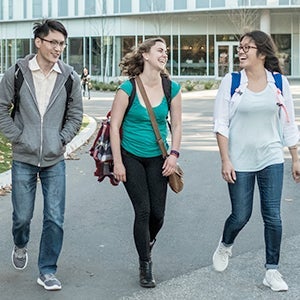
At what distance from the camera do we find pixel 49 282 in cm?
541

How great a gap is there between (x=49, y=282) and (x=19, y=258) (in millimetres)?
565

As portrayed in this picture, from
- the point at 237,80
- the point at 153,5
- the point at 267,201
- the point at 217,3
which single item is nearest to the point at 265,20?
the point at 217,3

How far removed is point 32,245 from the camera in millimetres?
6863

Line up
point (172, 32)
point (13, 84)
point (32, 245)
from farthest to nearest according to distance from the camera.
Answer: point (172, 32) → point (32, 245) → point (13, 84)

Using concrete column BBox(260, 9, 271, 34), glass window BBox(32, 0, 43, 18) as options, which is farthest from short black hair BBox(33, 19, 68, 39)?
glass window BBox(32, 0, 43, 18)

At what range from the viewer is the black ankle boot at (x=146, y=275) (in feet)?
17.9

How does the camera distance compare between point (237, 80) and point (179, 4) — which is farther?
point (179, 4)

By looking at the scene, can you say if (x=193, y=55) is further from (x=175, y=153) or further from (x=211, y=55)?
(x=175, y=153)

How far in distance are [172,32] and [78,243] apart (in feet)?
170

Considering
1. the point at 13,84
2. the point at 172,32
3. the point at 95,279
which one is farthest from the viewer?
the point at 172,32

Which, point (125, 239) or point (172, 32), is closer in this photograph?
point (125, 239)

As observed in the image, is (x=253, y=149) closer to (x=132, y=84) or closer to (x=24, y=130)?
(x=132, y=84)

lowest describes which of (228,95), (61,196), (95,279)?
(95,279)

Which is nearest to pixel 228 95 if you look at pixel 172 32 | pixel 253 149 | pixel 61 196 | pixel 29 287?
pixel 253 149
